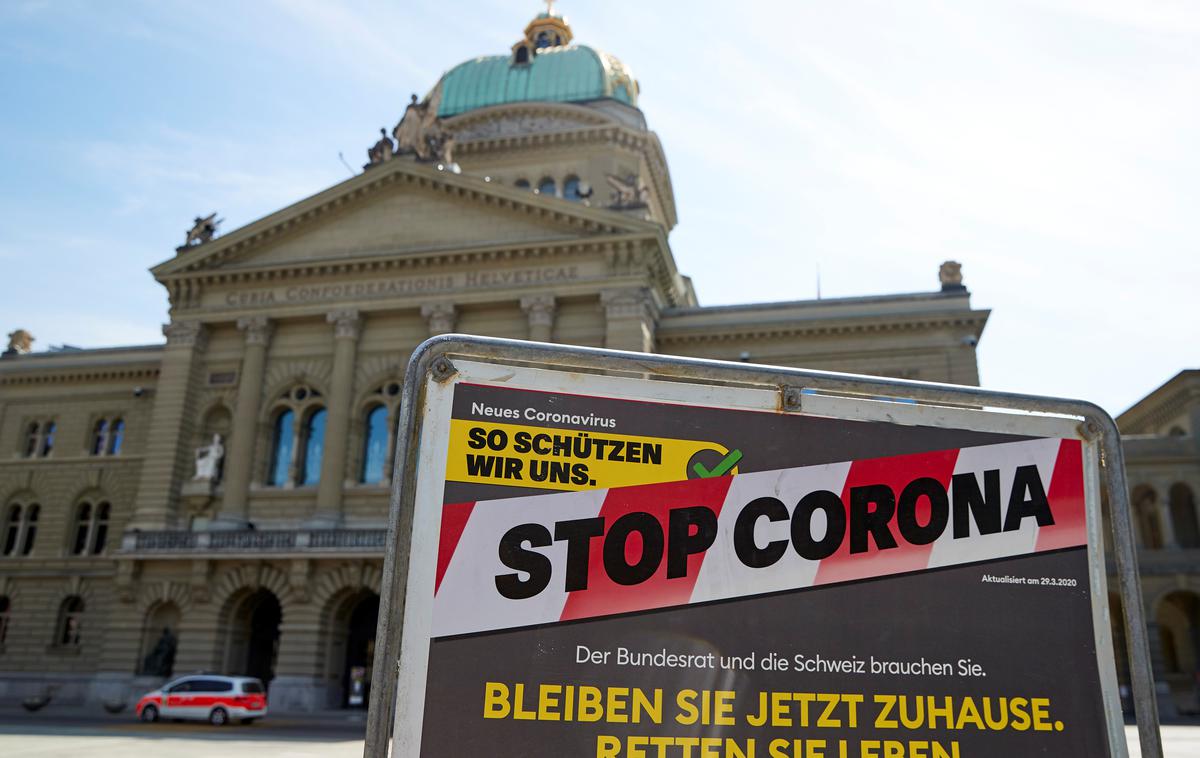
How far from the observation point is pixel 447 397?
3.78m

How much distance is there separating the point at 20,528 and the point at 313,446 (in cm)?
1707

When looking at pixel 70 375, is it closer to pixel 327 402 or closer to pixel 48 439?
pixel 48 439

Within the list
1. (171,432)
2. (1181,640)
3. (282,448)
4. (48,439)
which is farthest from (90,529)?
(1181,640)

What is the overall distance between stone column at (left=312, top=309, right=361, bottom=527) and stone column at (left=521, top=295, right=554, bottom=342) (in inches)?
280

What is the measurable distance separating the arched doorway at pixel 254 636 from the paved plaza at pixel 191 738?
5.65m

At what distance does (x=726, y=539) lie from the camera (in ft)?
12.5

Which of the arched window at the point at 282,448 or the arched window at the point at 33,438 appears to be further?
the arched window at the point at 33,438

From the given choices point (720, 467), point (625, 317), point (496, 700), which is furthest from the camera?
point (625, 317)

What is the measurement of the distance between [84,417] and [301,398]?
13604mm

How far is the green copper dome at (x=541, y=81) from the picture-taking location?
51.3 metres

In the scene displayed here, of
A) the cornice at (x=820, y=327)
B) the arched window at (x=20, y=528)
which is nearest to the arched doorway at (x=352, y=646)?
the cornice at (x=820, y=327)

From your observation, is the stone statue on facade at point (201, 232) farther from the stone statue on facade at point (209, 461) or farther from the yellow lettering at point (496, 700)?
the yellow lettering at point (496, 700)

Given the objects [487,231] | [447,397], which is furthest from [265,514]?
[447,397]

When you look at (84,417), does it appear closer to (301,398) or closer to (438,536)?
(301,398)
